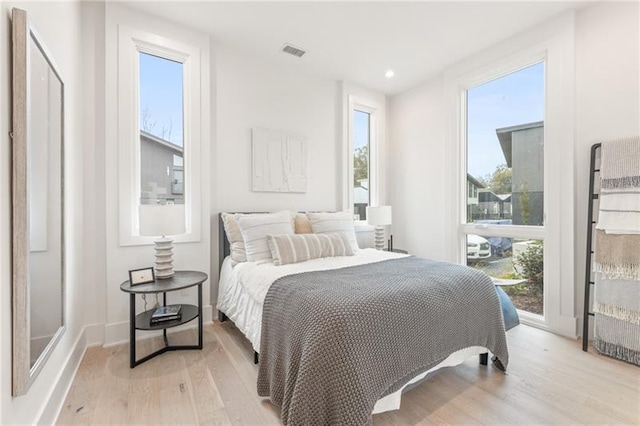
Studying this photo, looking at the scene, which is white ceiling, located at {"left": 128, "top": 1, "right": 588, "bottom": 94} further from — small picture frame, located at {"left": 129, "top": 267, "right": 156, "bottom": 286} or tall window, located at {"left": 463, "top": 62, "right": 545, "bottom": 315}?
small picture frame, located at {"left": 129, "top": 267, "right": 156, "bottom": 286}

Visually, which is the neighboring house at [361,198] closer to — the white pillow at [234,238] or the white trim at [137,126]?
the white pillow at [234,238]

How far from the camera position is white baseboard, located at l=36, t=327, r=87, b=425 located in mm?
1479

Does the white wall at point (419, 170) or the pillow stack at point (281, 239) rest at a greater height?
the white wall at point (419, 170)

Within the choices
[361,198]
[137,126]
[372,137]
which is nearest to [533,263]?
[361,198]

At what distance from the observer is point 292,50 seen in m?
3.25

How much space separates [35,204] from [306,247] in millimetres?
1785

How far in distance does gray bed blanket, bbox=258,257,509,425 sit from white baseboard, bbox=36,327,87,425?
105cm

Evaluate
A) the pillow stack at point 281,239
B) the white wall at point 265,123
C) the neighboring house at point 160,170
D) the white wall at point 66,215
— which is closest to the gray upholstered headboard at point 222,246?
the white wall at point 265,123

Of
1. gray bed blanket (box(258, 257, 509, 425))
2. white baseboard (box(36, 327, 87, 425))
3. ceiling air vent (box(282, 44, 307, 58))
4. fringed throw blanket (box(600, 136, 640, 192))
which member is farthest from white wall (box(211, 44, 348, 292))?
fringed throw blanket (box(600, 136, 640, 192))

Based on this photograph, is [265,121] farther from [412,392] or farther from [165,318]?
[412,392]

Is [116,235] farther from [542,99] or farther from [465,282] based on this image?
[542,99]

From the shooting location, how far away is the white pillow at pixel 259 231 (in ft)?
8.63

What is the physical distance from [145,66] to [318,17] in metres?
1.69

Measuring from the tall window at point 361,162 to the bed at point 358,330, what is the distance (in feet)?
6.65
